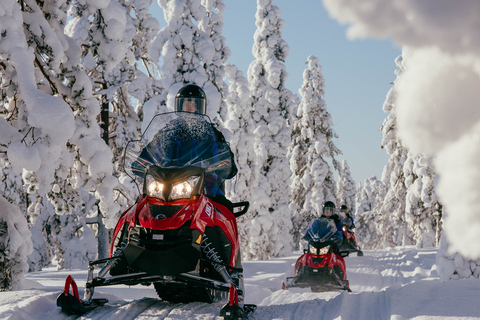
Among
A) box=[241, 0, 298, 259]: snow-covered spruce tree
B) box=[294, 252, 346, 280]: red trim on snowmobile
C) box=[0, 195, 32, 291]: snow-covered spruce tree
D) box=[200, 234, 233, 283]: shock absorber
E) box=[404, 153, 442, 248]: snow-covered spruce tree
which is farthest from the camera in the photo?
box=[241, 0, 298, 259]: snow-covered spruce tree

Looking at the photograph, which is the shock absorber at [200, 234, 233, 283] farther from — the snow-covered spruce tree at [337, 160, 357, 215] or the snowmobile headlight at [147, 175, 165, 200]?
the snow-covered spruce tree at [337, 160, 357, 215]

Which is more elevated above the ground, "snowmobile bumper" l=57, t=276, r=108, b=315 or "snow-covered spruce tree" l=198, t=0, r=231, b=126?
"snow-covered spruce tree" l=198, t=0, r=231, b=126

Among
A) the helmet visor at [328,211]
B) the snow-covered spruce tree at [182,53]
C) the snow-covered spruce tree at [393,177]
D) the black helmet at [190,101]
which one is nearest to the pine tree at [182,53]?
the snow-covered spruce tree at [182,53]

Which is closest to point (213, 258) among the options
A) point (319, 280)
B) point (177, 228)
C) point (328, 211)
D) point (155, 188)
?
point (177, 228)

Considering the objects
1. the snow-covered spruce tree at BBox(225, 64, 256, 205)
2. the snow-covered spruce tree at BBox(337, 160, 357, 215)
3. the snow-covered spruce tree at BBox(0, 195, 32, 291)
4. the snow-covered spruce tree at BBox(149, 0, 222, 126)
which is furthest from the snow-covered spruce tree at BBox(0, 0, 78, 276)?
the snow-covered spruce tree at BBox(337, 160, 357, 215)

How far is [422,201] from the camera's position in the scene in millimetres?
28797

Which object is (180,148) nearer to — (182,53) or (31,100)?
(31,100)

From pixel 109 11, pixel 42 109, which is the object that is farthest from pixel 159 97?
pixel 42 109

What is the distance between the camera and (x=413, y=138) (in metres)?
4.05

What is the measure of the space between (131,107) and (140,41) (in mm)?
2785

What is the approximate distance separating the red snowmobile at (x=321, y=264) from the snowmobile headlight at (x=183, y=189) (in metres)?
6.07

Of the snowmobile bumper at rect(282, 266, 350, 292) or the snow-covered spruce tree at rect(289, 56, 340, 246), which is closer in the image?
the snowmobile bumper at rect(282, 266, 350, 292)

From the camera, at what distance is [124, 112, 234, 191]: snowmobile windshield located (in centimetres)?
504

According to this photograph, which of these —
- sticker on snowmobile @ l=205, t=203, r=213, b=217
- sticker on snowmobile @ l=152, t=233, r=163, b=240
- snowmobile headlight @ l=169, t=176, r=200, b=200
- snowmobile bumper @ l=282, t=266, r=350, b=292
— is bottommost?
snowmobile bumper @ l=282, t=266, r=350, b=292
